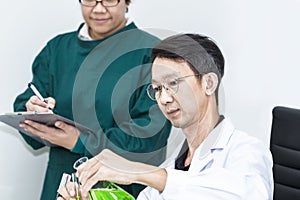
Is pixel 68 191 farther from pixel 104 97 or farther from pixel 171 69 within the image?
pixel 104 97

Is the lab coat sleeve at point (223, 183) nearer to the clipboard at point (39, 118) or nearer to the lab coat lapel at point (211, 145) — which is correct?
the lab coat lapel at point (211, 145)

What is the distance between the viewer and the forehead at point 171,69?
133 cm

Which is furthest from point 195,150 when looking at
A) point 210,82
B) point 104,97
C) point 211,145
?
point 104,97

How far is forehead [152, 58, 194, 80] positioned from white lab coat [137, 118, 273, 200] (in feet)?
0.61

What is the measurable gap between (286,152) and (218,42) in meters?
0.62

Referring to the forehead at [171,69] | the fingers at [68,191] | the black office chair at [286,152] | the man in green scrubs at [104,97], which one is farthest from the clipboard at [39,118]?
the black office chair at [286,152]

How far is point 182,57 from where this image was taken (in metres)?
1.34

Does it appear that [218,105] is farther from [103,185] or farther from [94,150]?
[94,150]

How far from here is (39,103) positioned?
1.82 m

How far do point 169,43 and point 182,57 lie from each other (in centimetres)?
7

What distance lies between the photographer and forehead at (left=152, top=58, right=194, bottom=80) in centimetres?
133

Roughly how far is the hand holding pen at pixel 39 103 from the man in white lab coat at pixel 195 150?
0.47 meters

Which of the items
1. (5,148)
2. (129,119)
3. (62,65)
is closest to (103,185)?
(129,119)

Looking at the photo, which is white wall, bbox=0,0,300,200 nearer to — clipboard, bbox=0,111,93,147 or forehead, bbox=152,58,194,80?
clipboard, bbox=0,111,93,147
